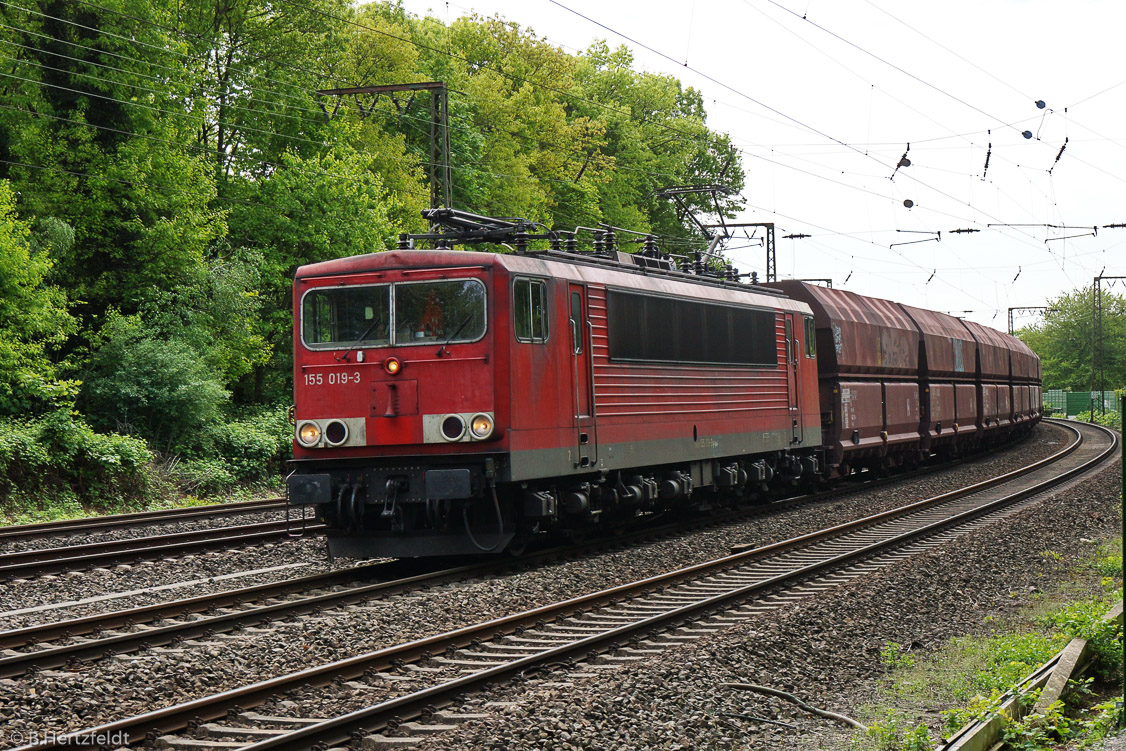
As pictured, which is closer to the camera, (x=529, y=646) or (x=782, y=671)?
(x=782, y=671)

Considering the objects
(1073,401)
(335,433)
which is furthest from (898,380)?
(1073,401)

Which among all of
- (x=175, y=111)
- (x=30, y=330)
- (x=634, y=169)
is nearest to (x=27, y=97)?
(x=175, y=111)

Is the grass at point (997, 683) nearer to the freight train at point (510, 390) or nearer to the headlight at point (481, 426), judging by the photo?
the headlight at point (481, 426)

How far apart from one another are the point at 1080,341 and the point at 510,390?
96445 mm

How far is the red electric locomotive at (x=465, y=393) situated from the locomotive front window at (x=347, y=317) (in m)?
0.02

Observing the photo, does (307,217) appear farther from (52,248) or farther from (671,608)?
(671,608)

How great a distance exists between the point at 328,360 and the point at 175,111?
17.3 m

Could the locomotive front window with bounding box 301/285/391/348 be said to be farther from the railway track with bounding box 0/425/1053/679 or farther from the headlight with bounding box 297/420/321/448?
the railway track with bounding box 0/425/1053/679

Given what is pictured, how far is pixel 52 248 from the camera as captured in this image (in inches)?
931

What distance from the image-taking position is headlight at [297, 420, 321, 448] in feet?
42.7

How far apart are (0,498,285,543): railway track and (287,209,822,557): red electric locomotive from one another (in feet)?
17.2

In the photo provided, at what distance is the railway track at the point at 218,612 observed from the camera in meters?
8.49

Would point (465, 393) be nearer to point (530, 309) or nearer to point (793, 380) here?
point (530, 309)

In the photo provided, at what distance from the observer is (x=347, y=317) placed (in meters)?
13.2
